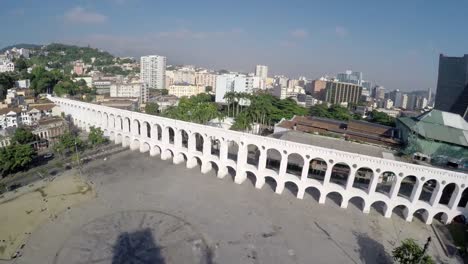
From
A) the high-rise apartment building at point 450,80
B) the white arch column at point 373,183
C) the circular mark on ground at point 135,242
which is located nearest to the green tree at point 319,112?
the high-rise apartment building at point 450,80

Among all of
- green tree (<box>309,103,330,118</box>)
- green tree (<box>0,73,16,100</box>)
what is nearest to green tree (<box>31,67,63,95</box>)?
green tree (<box>0,73,16,100</box>)

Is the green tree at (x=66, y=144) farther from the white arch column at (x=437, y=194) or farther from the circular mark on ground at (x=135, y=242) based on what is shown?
the white arch column at (x=437, y=194)

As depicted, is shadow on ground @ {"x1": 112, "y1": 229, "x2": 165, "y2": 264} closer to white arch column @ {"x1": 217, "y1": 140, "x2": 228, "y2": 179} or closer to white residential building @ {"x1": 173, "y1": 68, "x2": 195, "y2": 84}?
white arch column @ {"x1": 217, "y1": 140, "x2": 228, "y2": 179}

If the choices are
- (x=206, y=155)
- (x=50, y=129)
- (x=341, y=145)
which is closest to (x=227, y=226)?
(x=206, y=155)

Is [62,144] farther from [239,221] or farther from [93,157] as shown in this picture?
[239,221]

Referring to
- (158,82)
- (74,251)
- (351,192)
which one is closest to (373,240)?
(351,192)

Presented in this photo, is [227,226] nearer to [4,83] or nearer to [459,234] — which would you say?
[459,234]
